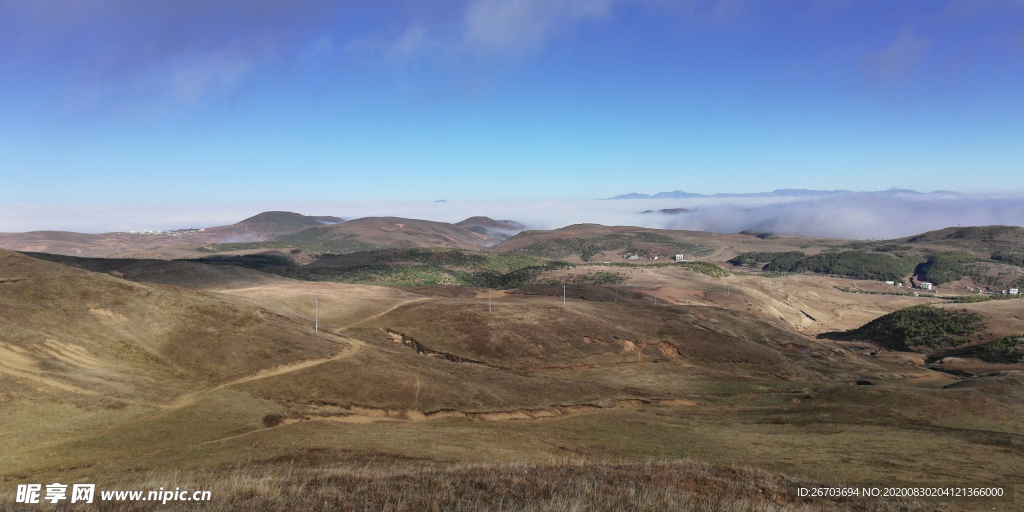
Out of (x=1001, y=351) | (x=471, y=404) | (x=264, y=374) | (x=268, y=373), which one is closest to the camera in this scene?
(x=471, y=404)

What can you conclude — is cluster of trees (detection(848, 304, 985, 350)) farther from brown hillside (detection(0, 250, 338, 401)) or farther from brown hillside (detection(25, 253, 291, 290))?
brown hillside (detection(25, 253, 291, 290))

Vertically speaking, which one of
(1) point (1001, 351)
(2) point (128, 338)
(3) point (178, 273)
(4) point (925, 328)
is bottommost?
(1) point (1001, 351)

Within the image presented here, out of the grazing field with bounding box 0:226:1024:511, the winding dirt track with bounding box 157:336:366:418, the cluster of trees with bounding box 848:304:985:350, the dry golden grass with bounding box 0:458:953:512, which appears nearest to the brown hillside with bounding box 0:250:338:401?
the grazing field with bounding box 0:226:1024:511

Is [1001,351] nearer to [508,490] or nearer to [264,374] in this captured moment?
[508,490]

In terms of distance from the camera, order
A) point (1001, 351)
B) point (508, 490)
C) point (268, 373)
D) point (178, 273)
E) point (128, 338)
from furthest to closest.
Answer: point (178, 273) < point (1001, 351) < point (128, 338) < point (268, 373) < point (508, 490)

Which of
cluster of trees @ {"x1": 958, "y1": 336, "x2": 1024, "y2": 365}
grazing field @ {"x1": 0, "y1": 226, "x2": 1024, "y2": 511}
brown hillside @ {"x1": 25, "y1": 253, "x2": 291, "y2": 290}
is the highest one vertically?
brown hillside @ {"x1": 25, "y1": 253, "x2": 291, "y2": 290}

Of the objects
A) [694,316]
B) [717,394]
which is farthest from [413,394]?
[694,316]

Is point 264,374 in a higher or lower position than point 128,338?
lower

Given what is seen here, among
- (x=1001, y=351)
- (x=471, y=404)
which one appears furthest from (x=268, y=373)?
(x=1001, y=351)

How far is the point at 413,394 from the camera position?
159ft

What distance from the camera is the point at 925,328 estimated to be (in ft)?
344

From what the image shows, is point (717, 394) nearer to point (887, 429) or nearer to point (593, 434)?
point (887, 429)

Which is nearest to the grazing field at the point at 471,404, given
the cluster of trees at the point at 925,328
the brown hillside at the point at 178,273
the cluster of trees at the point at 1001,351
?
A: the cluster of trees at the point at 1001,351

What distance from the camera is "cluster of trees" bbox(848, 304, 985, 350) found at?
329 feet
